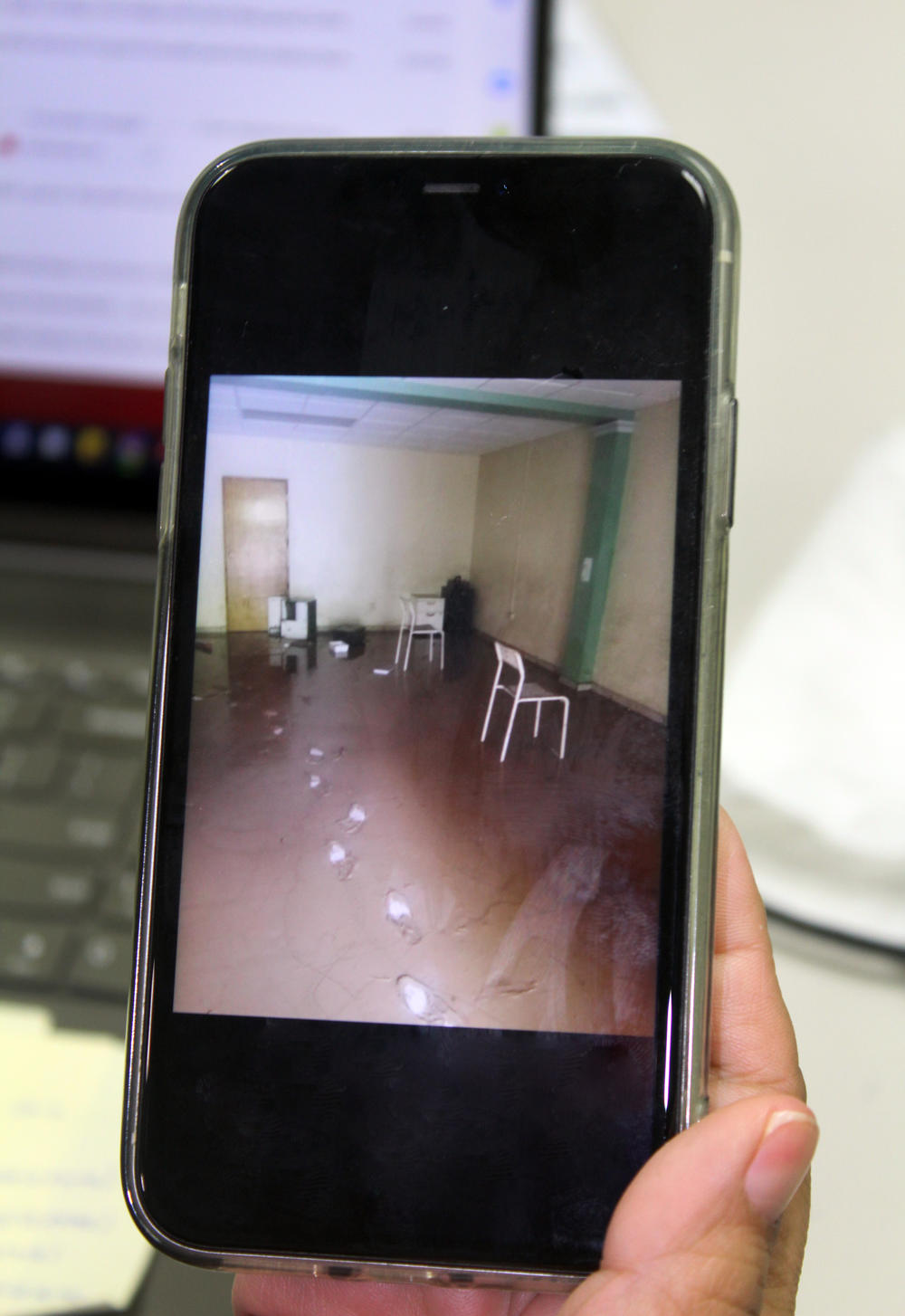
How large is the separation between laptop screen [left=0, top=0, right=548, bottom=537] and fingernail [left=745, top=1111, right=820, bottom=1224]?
32 cm

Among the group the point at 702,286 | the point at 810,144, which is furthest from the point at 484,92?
the point at 702,286

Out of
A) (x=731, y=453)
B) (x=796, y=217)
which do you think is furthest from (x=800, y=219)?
(x=731, y=453)

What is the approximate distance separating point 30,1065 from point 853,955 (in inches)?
8.4

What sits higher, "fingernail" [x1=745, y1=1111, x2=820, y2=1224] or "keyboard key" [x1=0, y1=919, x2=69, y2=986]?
"fingernail" [x1=745, y1=1111, x2=820, y2=1224]

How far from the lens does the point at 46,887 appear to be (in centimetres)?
26

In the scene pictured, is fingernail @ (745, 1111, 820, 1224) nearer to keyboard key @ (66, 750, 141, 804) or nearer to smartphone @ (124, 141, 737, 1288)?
smartphone @ (124, 141, 737, 1288)

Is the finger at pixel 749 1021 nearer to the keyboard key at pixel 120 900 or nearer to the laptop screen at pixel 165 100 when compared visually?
the keyboard key at pixel 120 900

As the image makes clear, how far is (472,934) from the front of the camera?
0.54 ft

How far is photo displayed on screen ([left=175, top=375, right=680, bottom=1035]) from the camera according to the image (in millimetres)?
163

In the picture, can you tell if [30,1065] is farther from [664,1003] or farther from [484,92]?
[484,92]

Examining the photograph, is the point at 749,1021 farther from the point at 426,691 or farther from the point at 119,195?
the point at 119,195

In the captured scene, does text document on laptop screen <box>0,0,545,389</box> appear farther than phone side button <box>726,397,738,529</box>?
Yes

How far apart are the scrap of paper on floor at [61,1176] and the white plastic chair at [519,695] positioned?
0.47ft

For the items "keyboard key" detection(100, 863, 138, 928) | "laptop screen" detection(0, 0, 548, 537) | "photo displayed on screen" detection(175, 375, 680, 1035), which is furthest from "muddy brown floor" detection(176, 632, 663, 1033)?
"laptop screen" detection(0, 0, 548, 537)
